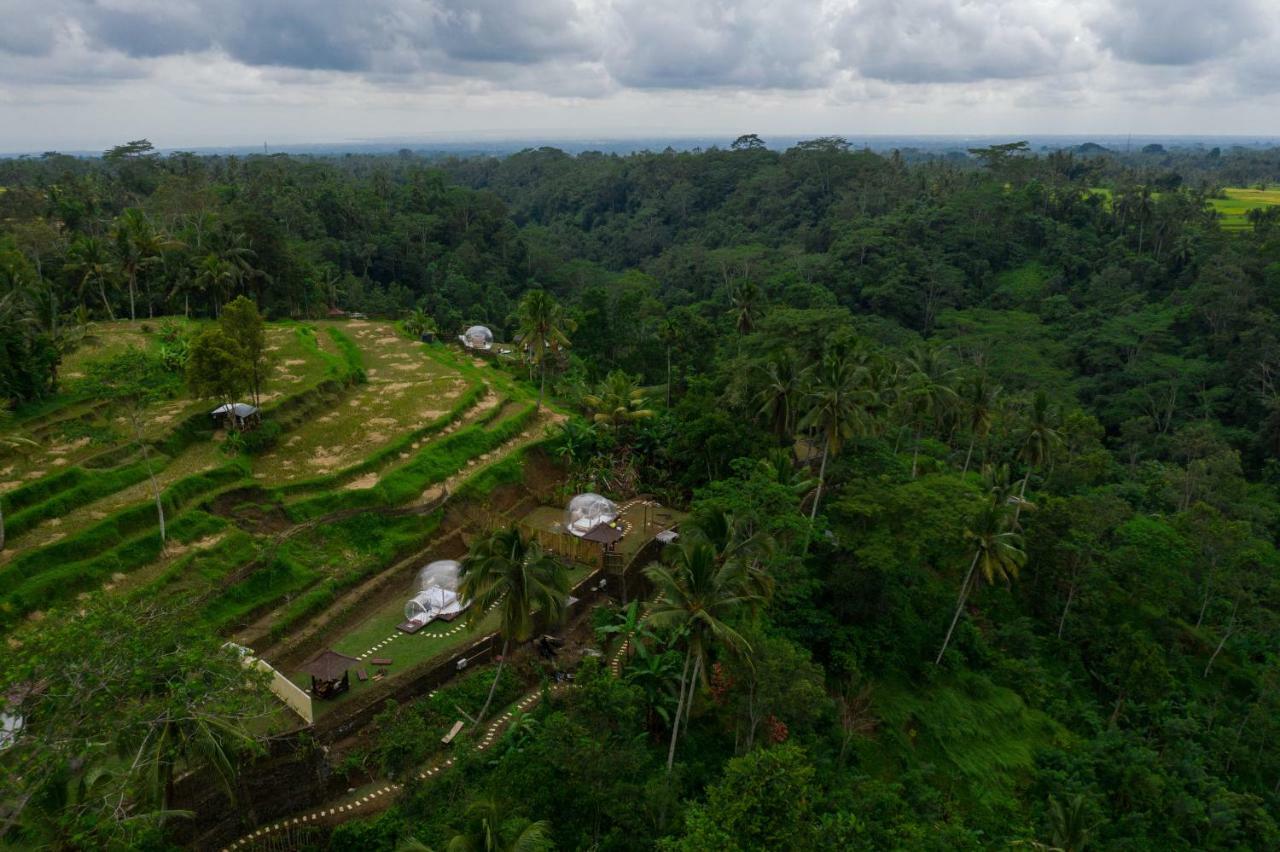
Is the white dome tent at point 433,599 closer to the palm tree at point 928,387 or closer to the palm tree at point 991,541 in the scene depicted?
the palm tree at point 991,541

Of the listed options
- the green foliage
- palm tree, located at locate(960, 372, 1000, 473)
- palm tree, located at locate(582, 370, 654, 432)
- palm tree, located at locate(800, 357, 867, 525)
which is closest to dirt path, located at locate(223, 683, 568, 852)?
the green foliage

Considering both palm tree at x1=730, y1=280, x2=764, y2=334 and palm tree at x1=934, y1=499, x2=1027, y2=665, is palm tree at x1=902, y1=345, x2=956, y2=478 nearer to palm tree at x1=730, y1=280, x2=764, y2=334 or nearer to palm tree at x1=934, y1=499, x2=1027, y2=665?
palm tree at x1=934, y1=499, x2=1027, y2=665

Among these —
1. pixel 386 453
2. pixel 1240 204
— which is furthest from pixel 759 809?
pixel 1240 204

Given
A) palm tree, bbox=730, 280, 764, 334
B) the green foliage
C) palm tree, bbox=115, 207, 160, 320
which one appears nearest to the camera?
the green foliage

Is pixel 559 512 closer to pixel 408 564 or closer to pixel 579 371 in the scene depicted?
pixel 408 564

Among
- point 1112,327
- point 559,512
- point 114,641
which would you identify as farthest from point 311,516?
point 1112,327

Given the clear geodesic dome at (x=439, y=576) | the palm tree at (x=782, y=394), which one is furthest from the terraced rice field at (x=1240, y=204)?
the clear geodesic dome at (x=439, y=576)
